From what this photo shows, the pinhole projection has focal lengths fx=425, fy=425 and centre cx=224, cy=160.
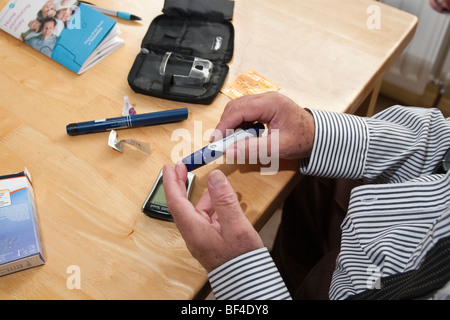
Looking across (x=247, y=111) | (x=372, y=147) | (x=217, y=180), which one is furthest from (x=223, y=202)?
(x=372, y=147)

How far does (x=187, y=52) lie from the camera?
82 cm

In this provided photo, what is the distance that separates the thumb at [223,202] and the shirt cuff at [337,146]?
168 mm

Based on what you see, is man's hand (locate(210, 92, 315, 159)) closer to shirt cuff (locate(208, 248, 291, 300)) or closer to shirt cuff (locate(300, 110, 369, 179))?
shirt cuff (locate(300, 110, 369, 179))

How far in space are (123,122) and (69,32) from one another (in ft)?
0.79

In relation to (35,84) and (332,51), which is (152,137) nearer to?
(35,84)

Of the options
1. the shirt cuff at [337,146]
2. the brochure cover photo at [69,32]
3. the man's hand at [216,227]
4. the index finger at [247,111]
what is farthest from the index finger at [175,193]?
the brochure cover photo at [69,32]

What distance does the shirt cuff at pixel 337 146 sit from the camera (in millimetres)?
703

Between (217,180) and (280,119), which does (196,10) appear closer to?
(280,119)

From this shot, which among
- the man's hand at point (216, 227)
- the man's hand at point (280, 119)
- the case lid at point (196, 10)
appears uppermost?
the case lid at point (196, 10)

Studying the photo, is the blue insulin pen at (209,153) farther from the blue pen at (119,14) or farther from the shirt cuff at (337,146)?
the blue pen at (119,14)

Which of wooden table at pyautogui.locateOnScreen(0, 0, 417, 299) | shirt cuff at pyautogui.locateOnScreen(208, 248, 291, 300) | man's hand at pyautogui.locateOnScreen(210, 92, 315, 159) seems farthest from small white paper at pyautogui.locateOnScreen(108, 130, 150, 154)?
shirt cuff at pyautogui.locateOnScreen(208, 248, 291, 300)

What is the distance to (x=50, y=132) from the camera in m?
0.73

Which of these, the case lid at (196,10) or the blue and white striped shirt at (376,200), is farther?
the case lid at (196,10)

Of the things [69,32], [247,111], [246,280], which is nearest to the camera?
[246,280]
